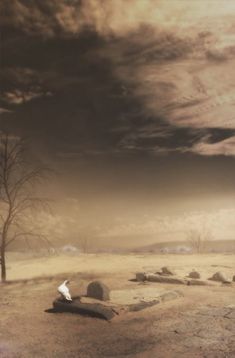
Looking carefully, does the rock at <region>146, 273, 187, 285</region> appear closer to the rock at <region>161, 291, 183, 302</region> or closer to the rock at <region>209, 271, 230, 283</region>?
the rock at <region>209, 271, 230, 283</region>

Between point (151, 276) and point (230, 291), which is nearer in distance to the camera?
point (230, 291)

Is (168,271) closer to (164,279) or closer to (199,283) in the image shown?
(164,279)

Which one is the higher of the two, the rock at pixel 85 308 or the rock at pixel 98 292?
the rock at pixel 98 292

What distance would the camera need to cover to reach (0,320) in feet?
41.3

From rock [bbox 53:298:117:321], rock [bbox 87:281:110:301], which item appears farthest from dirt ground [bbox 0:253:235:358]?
rock [bbox 87:281:110:301]

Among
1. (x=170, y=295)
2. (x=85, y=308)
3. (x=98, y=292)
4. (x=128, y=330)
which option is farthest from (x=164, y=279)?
(x=128, y=330)

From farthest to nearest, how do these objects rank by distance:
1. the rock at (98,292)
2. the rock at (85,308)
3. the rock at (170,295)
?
the rock at (170,295) → the rock at (98,292) → the rock at (85,308)

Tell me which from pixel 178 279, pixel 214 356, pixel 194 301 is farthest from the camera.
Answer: pixel 178 279

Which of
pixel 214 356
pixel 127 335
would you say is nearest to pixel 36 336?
pixel 127 335

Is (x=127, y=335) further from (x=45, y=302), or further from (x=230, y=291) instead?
(x=230, y=291)

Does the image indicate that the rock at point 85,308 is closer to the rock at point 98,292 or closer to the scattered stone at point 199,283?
the rock at point 98,292

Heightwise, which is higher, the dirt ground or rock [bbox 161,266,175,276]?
rock [bbox 161,266,175,276]

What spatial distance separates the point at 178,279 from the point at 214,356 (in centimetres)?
968

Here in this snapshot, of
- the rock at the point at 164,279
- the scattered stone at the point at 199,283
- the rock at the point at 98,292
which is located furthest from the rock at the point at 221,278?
the rock at the point at 98,292
